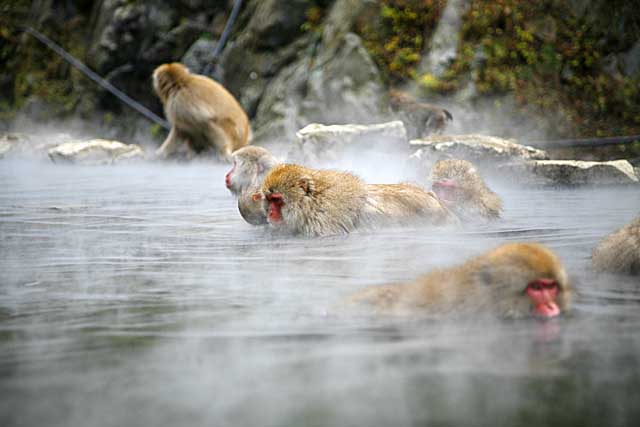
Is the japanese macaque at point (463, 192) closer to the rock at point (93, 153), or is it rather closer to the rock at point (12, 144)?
the rock at point (93, 153)

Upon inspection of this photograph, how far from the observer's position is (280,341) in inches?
86.3

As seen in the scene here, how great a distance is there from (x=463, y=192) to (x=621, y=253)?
1842mm

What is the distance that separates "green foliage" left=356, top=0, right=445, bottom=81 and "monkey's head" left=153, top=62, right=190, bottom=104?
2909 millimetres

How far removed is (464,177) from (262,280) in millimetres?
2279

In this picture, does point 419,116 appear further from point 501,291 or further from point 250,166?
point 501,291

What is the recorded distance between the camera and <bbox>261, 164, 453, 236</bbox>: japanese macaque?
4.24 metres

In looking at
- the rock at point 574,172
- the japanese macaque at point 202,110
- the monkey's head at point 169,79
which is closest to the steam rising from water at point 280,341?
the rock at point 574,172

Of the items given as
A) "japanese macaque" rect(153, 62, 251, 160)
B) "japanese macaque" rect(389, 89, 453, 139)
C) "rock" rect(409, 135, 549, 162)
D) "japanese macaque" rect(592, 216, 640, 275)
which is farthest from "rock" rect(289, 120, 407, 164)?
"japanese macaque" rect(592, 216, 640, 275)

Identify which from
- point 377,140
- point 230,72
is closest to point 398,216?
point 377,140

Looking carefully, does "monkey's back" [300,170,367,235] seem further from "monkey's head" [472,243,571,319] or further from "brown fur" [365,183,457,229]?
"monkey's head" [472,243,571,319]

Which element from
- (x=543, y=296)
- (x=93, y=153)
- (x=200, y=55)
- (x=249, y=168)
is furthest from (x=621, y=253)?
(x=200, y=55)

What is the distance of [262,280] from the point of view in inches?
122

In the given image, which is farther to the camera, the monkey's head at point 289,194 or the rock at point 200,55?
the rock at point 200,55

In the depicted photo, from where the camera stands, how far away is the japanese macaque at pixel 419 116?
8930 millimetres
